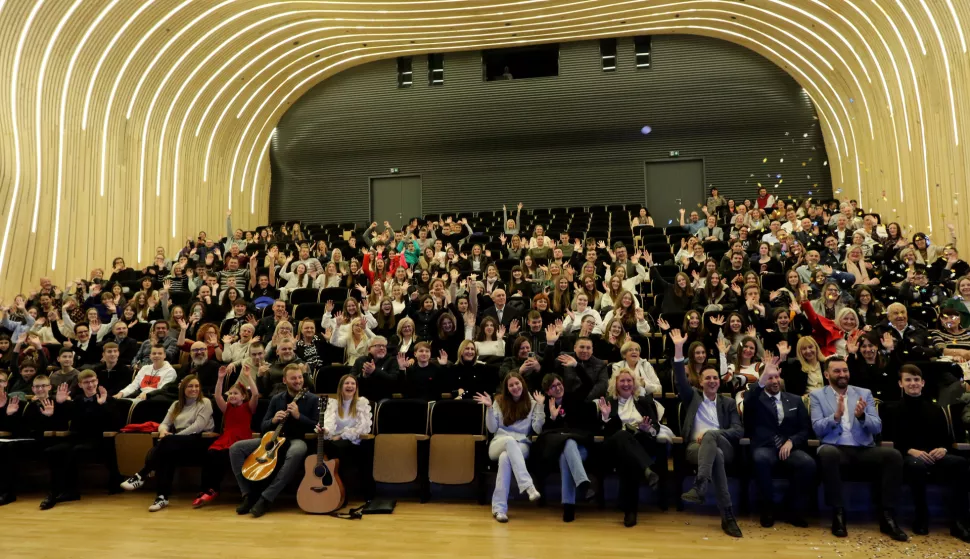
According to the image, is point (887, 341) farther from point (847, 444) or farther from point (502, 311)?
point (502, 311)

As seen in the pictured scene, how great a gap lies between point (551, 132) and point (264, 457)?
1079cm

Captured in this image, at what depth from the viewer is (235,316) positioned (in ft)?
24.5

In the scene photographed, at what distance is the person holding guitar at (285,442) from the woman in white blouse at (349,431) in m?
0.14

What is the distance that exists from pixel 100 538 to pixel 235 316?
3.41 m

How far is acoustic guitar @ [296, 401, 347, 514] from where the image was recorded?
4.78 m

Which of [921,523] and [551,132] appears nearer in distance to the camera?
[921,523]

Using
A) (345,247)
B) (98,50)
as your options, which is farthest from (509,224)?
(98,50)

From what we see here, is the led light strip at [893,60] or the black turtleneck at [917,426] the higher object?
the led light strip at [893,60]

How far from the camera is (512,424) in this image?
4.95 m

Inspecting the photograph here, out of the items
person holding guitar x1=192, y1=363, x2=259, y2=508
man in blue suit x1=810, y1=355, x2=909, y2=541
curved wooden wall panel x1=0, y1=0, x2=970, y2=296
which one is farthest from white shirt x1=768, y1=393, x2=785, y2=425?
curved wooden wall panel x1=0, y1=0, x2=970, y2=296

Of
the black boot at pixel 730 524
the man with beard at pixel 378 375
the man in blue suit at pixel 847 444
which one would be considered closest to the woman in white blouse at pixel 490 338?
the man with beard at pixel 378 375

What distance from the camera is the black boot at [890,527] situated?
410 cm

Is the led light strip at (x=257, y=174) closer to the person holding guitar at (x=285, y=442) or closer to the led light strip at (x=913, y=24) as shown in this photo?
the person holding guitar at (x=285, y=442)

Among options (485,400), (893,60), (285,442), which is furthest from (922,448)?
(893,60)
